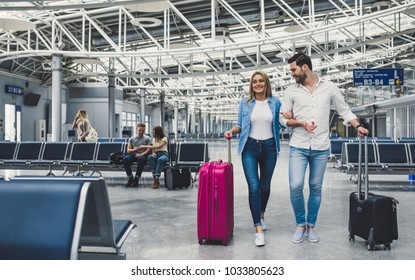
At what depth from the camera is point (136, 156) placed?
9.35 m

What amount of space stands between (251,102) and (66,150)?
7.30 m

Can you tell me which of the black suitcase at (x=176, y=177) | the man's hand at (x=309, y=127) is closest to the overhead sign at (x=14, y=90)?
the black suitcase at (x=176, y=177)

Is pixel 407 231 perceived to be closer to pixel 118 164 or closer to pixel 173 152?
pixel 173 152

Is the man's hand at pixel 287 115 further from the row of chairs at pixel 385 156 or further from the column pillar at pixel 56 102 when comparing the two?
the column pillar at pixel 56 102

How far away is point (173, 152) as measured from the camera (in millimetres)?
9578

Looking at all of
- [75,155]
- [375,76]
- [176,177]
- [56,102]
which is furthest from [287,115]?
[56,102]

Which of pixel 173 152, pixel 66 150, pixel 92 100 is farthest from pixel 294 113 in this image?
pixel 92 100

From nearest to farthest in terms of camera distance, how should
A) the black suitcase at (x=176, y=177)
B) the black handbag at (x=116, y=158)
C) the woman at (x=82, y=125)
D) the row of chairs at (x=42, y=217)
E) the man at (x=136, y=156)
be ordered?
the row of chairs at (x=42, y=217), the black suitcase at (x=176, y=177), the man at (x=136, y=156), the black handbag at (x=116, y=158), the woman at (x=82, y=125)

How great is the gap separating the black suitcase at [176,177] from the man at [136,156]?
2.26ft

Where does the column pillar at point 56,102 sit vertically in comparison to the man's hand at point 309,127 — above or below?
above

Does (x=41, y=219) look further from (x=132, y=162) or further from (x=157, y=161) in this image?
(x=132, y=162)

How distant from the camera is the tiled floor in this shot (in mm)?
3900

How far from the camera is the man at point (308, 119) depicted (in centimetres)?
413
